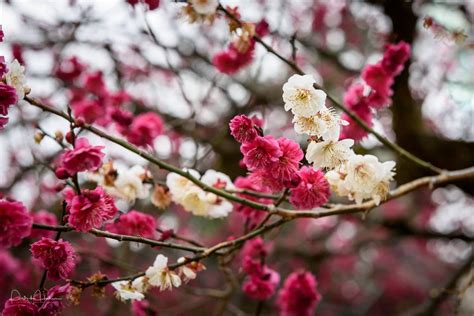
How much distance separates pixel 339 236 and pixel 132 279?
579 centimetres

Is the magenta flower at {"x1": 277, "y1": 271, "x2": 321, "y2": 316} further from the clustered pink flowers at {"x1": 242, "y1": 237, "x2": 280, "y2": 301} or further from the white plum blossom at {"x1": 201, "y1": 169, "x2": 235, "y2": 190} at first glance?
the white plum blossom at {"x1": 201, "y1": 169, "x2": 235, "y2": 190}

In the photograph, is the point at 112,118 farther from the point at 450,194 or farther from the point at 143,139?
the point at 450,194

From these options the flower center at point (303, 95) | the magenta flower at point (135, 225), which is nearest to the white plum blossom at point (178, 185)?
the magenta flower at point (135, 225)

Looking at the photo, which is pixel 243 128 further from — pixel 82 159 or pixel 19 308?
pixel 19 308

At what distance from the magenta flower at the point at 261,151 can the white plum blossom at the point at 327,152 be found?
90mm

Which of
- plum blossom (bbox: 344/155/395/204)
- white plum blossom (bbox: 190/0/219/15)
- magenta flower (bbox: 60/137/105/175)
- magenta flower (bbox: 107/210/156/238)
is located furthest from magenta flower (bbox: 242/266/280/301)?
white plum blossom (bbox: 190/0/219/15)

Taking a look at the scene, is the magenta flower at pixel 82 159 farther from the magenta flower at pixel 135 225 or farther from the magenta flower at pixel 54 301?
the magenta flower at pixel 135 225

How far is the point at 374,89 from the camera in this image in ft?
6.27

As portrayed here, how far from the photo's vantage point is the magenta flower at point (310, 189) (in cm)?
142

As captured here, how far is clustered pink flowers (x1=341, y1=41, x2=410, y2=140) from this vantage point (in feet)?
6.15

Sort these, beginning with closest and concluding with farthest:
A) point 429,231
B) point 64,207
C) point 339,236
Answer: point 64,207 < point 429,231 < point 339,236

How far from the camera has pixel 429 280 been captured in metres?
7.01

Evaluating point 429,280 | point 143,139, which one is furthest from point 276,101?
point 429,280

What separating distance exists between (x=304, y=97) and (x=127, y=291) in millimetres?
739
